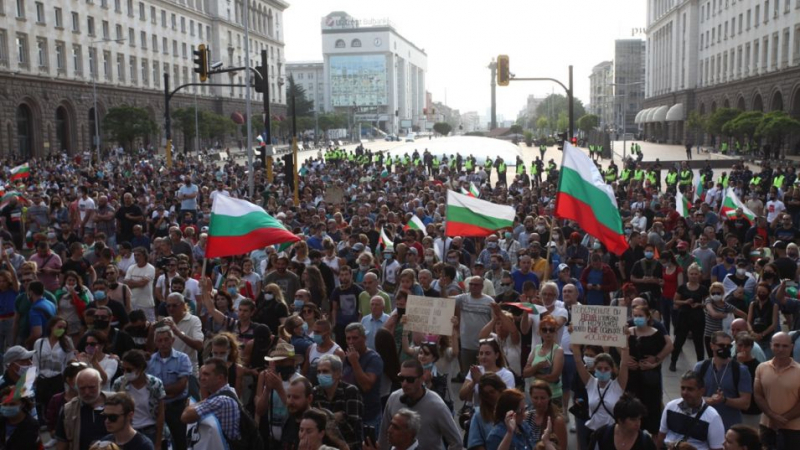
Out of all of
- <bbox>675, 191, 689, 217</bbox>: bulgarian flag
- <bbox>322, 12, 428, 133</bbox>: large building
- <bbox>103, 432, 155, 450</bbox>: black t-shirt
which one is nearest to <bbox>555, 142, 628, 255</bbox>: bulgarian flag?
<bbox>103, 432, 155, 450</bbox>: black t-shirt

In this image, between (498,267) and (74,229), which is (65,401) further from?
(74,229)

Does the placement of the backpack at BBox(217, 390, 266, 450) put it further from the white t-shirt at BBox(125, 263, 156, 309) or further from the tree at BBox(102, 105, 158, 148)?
the tree at BBox(102, 105, 158, 148)

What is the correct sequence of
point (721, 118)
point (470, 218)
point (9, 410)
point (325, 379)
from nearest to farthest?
point (325, 379) → point (9, 410) → point (470, 218) → point (721, 118)

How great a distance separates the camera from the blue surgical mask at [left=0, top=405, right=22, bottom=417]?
5918 millimetres

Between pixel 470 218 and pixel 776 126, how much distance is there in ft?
135

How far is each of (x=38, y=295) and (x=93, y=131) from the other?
55969mm

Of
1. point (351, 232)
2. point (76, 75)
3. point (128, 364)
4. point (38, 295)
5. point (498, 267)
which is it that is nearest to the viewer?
point (128, 364)

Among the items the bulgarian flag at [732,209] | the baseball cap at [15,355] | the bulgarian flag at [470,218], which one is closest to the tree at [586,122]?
the bulgarian flag at [732,209]

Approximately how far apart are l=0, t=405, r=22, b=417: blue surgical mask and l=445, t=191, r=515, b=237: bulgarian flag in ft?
22.2

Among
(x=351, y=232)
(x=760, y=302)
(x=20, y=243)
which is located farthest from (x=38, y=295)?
(x=20, y=243)

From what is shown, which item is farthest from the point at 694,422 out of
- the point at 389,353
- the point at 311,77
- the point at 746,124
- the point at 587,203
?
the point at 311,77

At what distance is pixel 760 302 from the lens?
9.05 meters

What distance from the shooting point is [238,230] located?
9523 mm

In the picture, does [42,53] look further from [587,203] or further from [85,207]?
[587,203]
